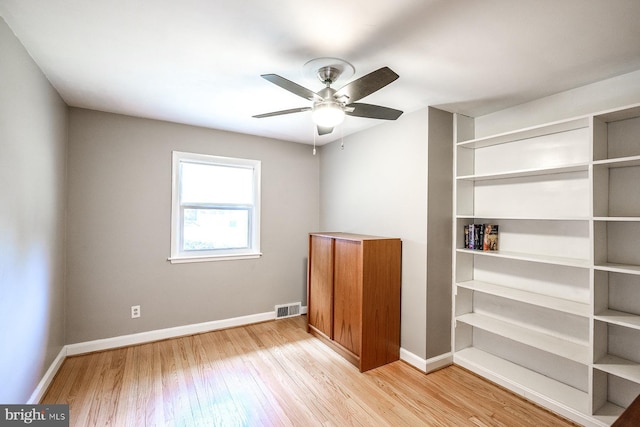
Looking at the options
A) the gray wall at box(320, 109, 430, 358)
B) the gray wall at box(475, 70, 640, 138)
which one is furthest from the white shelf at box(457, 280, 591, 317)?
the gray wall at box(475, 70, 640, 138)

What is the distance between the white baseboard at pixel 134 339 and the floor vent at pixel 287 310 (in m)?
0.08

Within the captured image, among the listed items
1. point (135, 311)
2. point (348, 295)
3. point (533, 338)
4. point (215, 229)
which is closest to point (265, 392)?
point (348, 295)

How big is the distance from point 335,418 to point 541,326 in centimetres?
185

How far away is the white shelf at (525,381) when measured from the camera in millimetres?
2045

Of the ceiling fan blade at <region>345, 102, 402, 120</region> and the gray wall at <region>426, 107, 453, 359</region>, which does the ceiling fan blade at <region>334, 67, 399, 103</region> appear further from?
the gray wall at <region>426, 107, 453, 359</region>

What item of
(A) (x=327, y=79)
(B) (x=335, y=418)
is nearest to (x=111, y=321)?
(B) (x=335, y=418)

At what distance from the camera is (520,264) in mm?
2508

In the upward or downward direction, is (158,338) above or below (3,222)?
below

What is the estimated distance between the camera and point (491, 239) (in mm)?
2588

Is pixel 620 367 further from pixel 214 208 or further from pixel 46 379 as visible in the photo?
pixel 46 379

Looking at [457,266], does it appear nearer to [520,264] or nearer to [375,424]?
[520,264]

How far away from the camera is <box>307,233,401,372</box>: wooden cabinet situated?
8.61 ft

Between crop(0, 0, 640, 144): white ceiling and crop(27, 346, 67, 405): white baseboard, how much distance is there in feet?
7.52

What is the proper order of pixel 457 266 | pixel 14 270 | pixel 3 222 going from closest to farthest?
pixel 3 222 < pixel 14 270 < pixel 457 266
